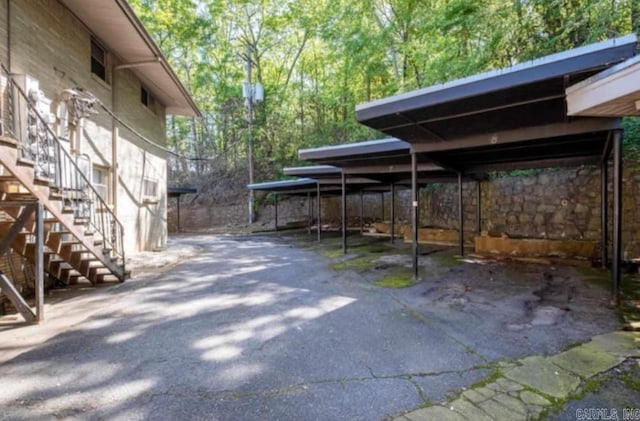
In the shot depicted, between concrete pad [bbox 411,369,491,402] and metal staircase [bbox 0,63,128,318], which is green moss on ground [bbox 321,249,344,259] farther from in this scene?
concrete pad [bbox 411,369,491,402]

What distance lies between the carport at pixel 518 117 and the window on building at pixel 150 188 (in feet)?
24.6

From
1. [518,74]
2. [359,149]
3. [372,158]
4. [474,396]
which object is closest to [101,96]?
[359,149]

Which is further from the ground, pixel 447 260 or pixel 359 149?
pixel 359 149

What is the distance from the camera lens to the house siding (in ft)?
16.5

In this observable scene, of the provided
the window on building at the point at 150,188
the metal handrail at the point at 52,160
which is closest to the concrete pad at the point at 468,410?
the metal handrail at the point at 52,160

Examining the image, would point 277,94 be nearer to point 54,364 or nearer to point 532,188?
point 532,188

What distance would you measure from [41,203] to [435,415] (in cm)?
469

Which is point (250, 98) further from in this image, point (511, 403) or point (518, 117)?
point (511, 403)

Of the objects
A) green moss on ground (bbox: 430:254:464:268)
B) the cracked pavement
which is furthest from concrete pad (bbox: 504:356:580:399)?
green moss on ground (bbox: 430:254:464:268)

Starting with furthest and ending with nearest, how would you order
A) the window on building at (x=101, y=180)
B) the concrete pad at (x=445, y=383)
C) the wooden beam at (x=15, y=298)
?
the window on building at (x=101, y=180) → the wooden beam at (x=15, y=298) → the concrete pad at (x=445, y=383)

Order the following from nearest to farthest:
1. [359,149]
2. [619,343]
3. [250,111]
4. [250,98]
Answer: [619,343]
[359,149]
[250,98]
[250,111]

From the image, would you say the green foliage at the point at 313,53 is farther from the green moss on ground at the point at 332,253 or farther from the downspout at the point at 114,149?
the downspout at the point at 114,149

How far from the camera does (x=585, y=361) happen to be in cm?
274

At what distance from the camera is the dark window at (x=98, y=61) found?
7.04 metres
